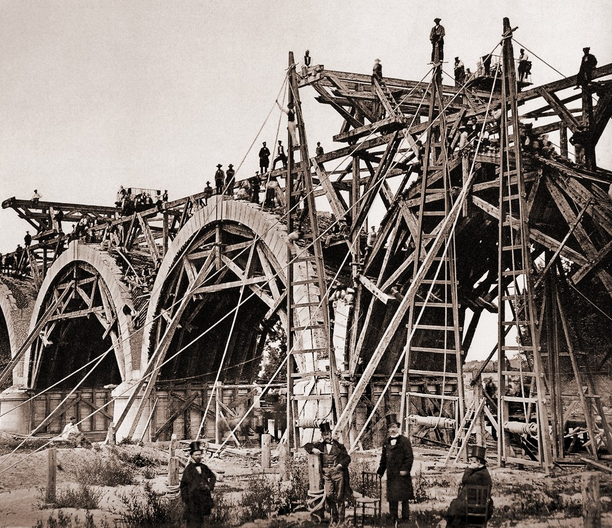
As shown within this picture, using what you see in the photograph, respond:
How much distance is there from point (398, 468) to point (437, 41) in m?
9.28

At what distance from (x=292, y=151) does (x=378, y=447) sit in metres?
6.48

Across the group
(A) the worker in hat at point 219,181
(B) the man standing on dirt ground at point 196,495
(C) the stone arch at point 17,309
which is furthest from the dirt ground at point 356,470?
(C) the stone arch at point 17,309

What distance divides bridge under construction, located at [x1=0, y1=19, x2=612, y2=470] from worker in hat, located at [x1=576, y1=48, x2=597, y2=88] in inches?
3.6

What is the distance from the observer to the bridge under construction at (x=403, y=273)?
1378 cm

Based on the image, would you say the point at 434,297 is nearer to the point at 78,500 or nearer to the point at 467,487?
the point at 78,500

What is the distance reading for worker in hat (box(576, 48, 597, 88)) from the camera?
44.0 feet

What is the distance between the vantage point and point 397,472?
999cm

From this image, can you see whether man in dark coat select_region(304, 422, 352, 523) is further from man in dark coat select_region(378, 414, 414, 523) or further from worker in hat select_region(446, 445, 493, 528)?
worker in hat select_region(446, 445, 493, 528)

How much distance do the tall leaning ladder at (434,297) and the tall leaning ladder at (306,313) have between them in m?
1.79

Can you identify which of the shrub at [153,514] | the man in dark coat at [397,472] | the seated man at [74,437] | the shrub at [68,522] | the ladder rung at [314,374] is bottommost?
the shrub at [68,522]

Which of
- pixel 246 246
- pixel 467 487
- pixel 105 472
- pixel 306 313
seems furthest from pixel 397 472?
pixel 246 246

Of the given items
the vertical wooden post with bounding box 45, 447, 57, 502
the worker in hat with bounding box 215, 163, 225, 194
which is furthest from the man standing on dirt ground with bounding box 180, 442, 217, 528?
the worker in hat with bounding box 215, 163, 225, 194

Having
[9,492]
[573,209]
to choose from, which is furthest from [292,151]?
[9,492]

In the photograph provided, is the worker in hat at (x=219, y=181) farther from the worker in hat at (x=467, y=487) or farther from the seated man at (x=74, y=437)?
the worker in hat at (x=467, y=487)
